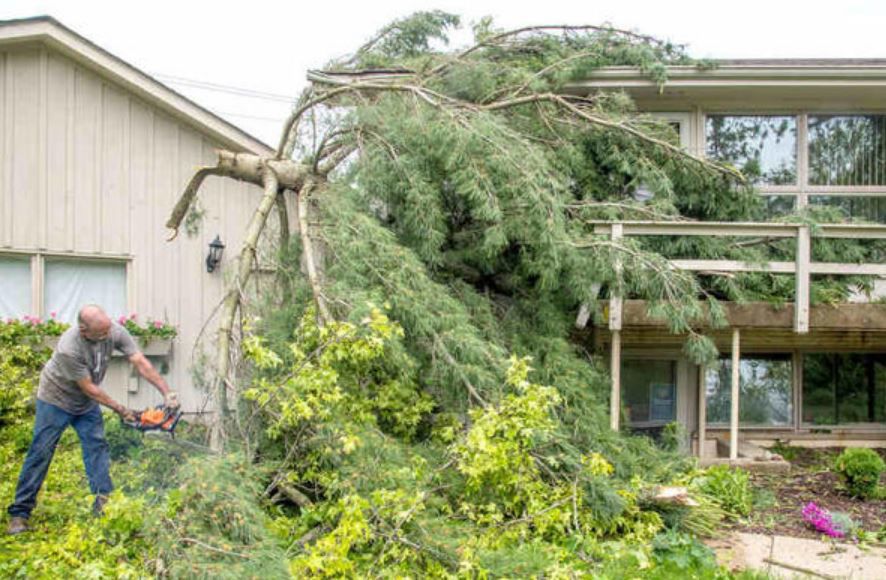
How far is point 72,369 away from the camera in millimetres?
4113

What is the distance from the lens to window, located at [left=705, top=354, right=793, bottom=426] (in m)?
7.15

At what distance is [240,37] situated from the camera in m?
19.8

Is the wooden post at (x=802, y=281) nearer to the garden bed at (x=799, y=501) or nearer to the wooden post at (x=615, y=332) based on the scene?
the garden bed at (x=799, y=501)

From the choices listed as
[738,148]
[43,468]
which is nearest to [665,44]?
[738,148]

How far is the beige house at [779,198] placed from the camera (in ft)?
22.3

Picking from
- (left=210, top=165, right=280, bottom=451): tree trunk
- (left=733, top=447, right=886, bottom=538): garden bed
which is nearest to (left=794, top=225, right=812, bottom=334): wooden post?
(left=733, top=447, right=886, bottom=538): garden bed

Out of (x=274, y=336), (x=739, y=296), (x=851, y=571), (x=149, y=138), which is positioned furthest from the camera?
(x=149, y=138)

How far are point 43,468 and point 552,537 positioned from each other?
3.43 meters

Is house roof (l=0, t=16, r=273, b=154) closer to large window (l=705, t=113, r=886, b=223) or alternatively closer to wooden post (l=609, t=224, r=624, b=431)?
wooden post (l=609, t=224, r=624, b=431)

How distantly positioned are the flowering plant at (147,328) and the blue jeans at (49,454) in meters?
2.68

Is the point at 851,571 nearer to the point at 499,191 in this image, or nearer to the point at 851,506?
the point at 851,506

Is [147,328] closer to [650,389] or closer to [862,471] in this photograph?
[650,389]

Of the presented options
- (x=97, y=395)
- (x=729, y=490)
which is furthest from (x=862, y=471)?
(x=97, y=395)

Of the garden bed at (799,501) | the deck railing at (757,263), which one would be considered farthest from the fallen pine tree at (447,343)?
the garden bed at (799,501)
